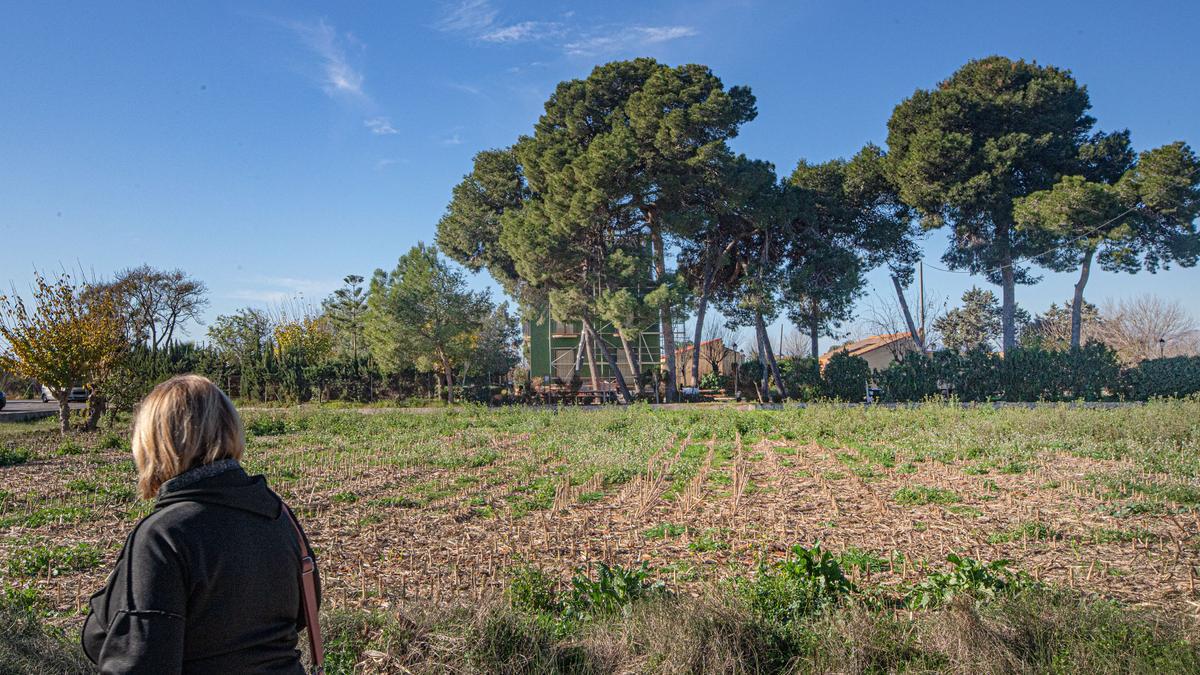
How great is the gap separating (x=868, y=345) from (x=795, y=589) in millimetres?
51668

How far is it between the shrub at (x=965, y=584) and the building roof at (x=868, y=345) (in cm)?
2605

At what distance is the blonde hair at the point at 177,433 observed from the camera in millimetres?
1924

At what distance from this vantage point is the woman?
177 centimetres

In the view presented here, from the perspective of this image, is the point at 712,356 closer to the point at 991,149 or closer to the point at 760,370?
the point at 760,370

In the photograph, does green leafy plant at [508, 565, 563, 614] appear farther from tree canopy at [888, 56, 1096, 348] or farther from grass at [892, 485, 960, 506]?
tree canopy at [888, 56, 1096, 348]

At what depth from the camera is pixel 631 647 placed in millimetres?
3805

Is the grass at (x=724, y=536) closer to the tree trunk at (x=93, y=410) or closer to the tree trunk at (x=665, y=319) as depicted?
the tree trunk at (x=93, y=410)

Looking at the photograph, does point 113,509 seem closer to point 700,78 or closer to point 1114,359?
point 700,78

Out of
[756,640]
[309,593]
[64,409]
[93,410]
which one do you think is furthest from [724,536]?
[93,410]

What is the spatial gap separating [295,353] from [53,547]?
94.9 ft

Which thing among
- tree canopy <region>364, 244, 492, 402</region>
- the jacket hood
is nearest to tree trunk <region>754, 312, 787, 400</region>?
tree canopy <region>364, 244, 492, 402</region>

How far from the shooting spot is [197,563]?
183cm

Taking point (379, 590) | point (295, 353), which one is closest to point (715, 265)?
point (295, 353)

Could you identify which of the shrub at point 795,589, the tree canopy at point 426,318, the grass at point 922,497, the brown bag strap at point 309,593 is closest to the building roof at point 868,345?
the tree canopy at point 426,318
